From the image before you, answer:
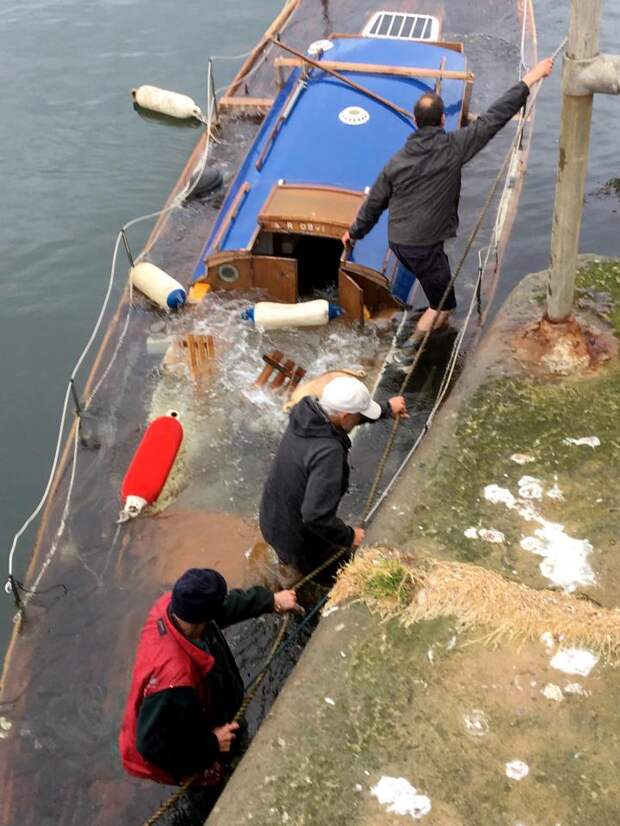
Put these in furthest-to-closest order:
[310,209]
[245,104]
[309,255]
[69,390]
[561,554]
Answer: [245,104]
[309,255]
[310,209]
[69,390]
[561,554]

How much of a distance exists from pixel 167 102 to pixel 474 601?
12.7 m

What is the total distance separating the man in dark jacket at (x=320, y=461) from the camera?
4457 mm

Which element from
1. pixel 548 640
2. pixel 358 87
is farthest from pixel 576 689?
pixel 358 87

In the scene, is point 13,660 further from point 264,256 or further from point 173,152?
point 173,152

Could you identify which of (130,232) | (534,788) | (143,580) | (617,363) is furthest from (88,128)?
(534,788)

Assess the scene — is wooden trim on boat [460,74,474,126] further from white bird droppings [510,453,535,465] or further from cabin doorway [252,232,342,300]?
white bird droppings [510,453,535,465]

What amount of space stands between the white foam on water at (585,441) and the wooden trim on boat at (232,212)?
5.15 m

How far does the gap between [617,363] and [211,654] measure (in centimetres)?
349

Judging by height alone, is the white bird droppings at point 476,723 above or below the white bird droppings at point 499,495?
below

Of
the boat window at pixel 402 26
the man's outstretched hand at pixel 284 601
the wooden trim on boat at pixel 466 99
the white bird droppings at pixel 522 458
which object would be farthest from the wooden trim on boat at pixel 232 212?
the boat window at pixel 402 26

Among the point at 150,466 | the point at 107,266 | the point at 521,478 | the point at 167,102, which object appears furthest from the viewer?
the point at 167,102

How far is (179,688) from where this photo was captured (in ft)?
11.7

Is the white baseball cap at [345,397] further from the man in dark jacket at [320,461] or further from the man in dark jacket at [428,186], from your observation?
the man in dark jacket at [428,186]

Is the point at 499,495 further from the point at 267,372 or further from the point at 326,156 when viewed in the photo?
the point at 326,156
